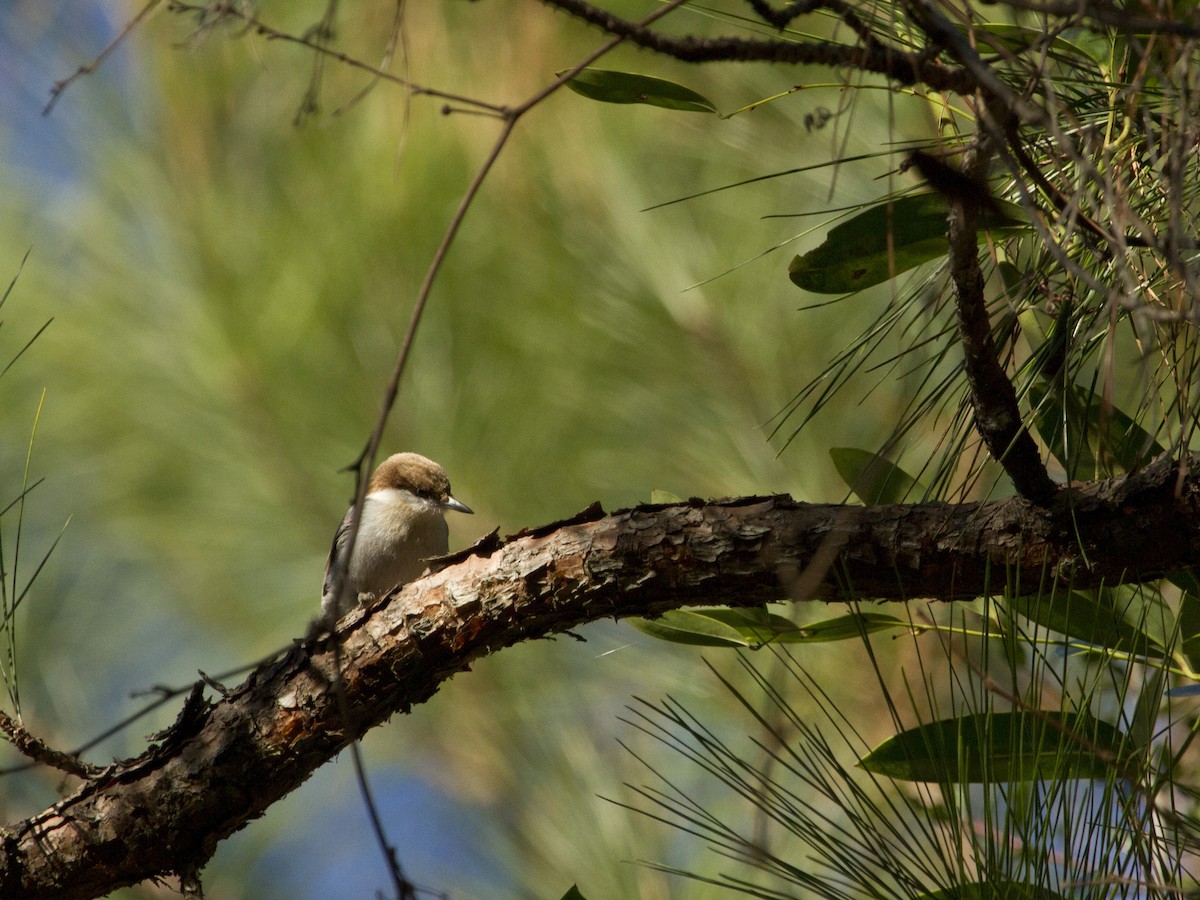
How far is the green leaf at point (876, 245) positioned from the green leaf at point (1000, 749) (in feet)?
1.61

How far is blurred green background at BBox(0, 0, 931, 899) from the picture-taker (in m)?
2.60

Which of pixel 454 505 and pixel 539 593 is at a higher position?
pixel 454 505

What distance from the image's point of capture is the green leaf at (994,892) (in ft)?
3.44

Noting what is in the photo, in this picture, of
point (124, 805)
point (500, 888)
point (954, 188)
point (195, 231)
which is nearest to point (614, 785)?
point (500, 888)

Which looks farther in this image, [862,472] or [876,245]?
[862,472]

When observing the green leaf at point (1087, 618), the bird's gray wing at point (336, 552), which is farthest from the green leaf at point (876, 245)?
the bird's gray wing at point (336, 552)

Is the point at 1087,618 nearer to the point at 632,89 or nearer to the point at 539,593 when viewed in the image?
the point at 539,593

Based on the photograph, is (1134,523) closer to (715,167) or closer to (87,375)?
(715,167)

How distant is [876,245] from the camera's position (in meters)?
1.25

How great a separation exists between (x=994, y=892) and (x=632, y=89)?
0.89 meters

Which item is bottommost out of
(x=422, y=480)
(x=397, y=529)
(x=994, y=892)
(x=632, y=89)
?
(x=994, y=892)

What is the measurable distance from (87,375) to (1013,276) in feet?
8.30

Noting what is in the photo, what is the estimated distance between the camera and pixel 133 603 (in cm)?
331

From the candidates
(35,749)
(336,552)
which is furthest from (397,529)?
(35,749)
